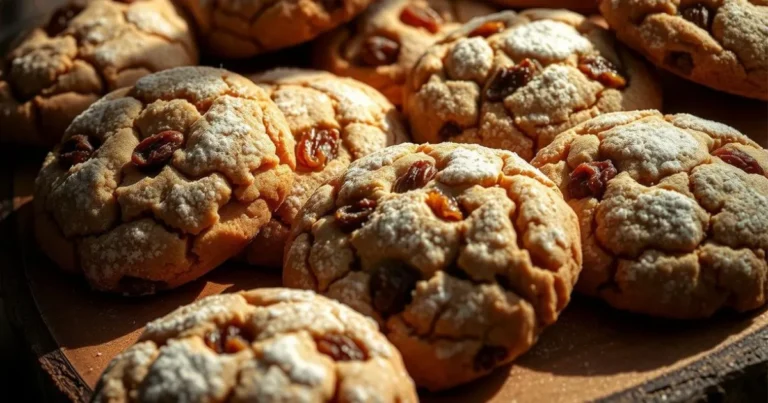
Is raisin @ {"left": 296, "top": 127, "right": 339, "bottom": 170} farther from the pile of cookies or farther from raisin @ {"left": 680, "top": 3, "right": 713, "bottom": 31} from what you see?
raisin @ {"left": 680, "top": 3, "right": 713, "bottom": 31}

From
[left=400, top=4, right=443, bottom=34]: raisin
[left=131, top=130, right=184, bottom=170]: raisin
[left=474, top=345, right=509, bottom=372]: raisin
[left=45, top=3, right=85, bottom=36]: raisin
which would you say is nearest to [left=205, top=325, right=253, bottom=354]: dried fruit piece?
[left=474, top=345, right=509, bottom=372]: raisin

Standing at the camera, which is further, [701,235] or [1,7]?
[1,7]

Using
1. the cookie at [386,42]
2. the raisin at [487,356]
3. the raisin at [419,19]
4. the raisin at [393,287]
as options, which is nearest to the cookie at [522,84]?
the cookie at [386,42]

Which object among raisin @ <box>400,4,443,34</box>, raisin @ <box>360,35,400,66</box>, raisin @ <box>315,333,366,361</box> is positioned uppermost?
raisin @ <box>400,4,443,34</box>

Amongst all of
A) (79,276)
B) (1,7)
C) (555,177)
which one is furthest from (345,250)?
(1,7)

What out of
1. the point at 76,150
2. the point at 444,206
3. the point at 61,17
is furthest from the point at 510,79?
the point at 61,17

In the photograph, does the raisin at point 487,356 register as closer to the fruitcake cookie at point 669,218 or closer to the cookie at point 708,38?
the fruitcake cookie at point 669,218

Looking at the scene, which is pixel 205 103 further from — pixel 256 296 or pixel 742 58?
pixel 742 58
